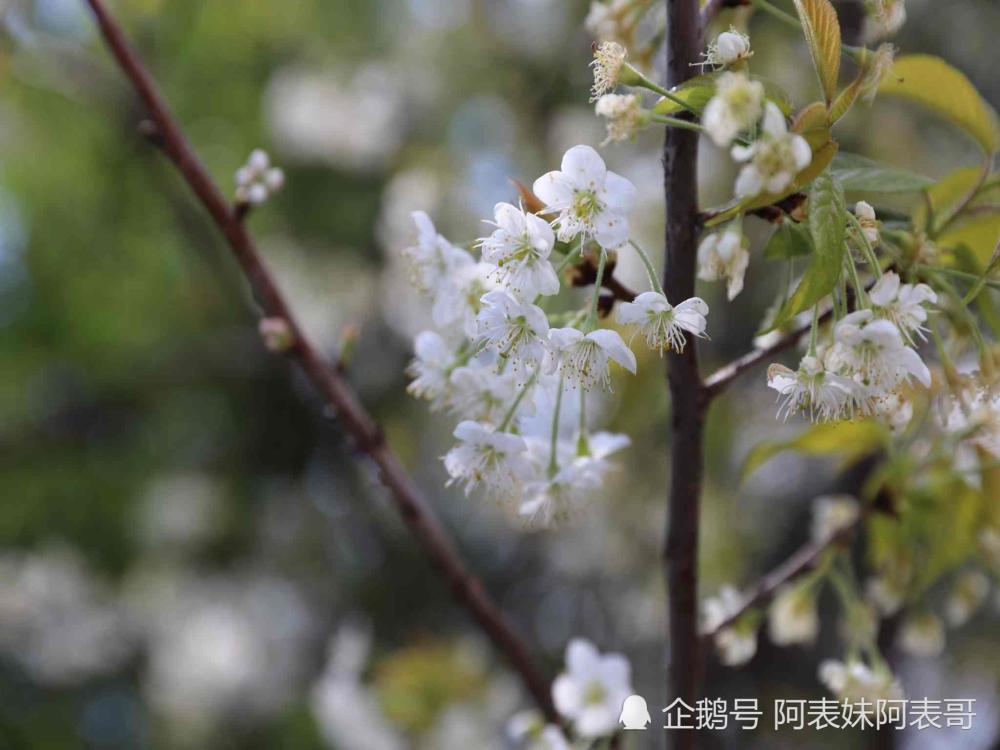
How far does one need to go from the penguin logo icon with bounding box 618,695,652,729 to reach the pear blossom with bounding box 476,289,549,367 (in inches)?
16.9

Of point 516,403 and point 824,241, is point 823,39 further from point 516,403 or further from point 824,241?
point 516,403

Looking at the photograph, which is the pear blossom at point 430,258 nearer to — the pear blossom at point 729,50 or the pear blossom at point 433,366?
the pear blossom at point 433,366

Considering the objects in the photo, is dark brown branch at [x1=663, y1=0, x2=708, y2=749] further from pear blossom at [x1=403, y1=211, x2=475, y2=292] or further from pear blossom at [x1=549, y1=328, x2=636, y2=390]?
pear blossom at [x1=403, y1=211, x2=475, y2=292]

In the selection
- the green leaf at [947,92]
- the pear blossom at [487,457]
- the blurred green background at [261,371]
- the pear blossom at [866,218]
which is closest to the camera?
the pear blossom at [866,218]

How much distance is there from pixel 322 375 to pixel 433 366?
0.19 metres

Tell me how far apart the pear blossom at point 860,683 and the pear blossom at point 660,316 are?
0.62 meters

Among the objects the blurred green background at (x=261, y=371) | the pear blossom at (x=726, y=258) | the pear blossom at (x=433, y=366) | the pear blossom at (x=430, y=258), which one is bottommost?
the pear blossom at (x=726, y=258)

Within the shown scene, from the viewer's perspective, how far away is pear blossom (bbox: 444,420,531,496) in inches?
33.4

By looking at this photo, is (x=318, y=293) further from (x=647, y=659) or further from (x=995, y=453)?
(x=995, y=453)

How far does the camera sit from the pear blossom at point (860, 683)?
115 cm

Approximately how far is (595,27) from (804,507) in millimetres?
1958

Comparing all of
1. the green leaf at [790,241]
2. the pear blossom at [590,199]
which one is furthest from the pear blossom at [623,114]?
the green leaf at [790,241]

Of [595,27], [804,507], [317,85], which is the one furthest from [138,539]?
[595,27]

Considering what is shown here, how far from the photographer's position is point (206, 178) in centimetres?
104
